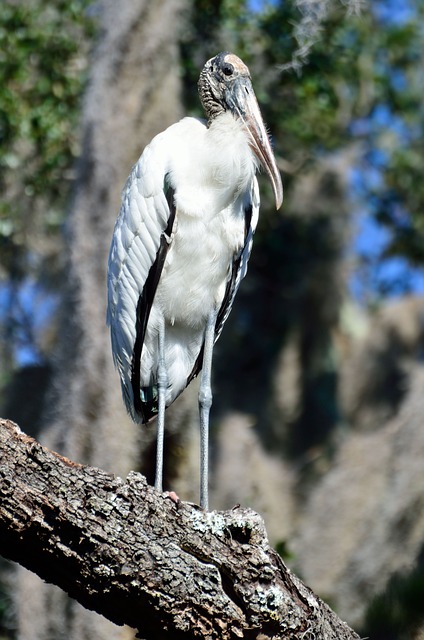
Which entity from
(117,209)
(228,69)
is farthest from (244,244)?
(117,209)

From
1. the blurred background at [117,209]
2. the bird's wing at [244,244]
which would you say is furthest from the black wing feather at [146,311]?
the blurred background at [117,209]

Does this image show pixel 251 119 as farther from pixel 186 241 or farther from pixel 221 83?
pixel 186 241

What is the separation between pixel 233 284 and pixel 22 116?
12.3ft

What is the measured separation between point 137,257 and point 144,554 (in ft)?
5.96

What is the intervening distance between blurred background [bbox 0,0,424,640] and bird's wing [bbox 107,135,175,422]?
59.4 inches

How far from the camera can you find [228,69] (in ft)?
16.3

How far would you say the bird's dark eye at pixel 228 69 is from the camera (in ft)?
16.2

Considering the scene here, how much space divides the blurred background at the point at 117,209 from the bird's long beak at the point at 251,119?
1.16 m

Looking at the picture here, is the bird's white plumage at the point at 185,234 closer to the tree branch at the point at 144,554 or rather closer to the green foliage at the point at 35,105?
the tree branch at the point at 144,554

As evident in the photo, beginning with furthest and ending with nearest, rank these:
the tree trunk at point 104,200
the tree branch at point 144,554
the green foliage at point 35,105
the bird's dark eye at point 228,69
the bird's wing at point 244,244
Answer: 1. the green foliage at point 35,105
2. the tree trunk at point 104,200
3. the bird's dark eye at point 228,69
4. the bird's wing at point 244,244
5. the tree branch at point 144,554

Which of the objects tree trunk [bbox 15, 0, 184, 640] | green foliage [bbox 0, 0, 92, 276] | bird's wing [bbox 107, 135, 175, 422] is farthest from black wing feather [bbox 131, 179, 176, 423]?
green foliage [bbox 0, 0, 92, 276]

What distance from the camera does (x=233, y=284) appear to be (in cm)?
486

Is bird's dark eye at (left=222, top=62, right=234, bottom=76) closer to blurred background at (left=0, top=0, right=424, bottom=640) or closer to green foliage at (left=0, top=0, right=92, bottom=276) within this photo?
blurred background at (left=0, top=0, right=424, bottom=640)

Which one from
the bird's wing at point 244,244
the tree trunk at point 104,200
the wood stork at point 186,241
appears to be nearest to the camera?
the wood stork at point 186,241
